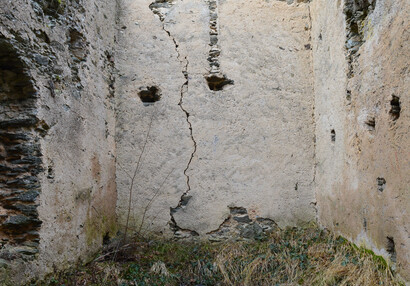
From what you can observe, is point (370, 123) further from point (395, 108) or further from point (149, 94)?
point (149, 94)

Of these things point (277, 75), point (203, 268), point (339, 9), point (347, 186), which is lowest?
point (203, 268)

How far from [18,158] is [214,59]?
2.58 m

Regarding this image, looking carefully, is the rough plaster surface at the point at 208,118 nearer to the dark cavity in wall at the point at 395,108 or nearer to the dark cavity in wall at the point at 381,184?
the dark cavity in wall at the point at 381,184

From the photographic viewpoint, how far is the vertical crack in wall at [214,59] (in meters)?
4.15

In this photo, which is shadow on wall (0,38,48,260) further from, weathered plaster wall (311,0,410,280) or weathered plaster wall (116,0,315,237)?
weathered plaster wall (311,0,410,280)

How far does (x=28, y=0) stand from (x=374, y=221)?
3212mm

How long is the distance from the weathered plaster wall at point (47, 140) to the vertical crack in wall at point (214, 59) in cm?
144

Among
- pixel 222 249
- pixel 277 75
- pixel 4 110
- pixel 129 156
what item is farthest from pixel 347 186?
pixel 4 110

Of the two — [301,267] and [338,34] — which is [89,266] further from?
[338,34]

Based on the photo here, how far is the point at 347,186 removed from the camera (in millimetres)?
3135

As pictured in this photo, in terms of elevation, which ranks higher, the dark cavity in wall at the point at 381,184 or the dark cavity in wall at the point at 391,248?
the dark cavity in wall at the point at 381,184

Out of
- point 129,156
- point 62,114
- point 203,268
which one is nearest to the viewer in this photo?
point 62,114

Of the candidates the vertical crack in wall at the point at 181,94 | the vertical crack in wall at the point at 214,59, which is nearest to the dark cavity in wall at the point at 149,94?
the vertical crack in wall at the point at 181,94

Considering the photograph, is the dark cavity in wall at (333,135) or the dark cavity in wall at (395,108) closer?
the dark cavity in wall at (395,108)
